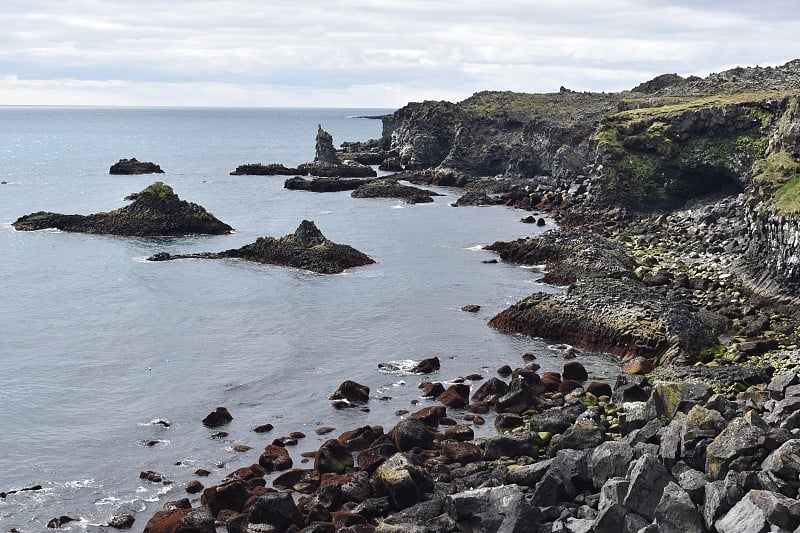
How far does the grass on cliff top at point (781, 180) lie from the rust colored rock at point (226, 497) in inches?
1548

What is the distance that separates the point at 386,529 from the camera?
26.4 meters

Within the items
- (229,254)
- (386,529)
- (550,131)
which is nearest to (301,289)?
(229,254)

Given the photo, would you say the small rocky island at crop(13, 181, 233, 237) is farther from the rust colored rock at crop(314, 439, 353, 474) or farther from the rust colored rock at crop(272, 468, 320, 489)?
the rust colored rock at crop(272, 468, 320, 489)

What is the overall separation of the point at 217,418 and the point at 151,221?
184ft

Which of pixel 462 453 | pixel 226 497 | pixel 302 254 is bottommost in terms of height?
pixel 226 497

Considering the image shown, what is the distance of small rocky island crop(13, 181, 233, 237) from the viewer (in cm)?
A: 9075

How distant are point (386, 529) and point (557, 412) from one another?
498 inches

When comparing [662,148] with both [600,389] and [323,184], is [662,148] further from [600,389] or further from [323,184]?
[323,184]

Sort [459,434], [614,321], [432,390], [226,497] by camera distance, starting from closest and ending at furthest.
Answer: [226,497] < [459,434] < [432,390] < [614,321]

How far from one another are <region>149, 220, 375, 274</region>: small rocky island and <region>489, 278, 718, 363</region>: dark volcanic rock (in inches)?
844

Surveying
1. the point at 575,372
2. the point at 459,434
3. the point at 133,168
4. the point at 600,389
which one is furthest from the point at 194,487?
the point at 133,168

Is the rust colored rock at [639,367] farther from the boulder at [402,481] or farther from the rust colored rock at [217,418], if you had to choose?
the rust colored rock at [217,418]

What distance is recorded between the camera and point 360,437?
35.9 metres

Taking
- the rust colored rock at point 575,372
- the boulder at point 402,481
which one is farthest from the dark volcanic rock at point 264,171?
the boulder at point 402,481
